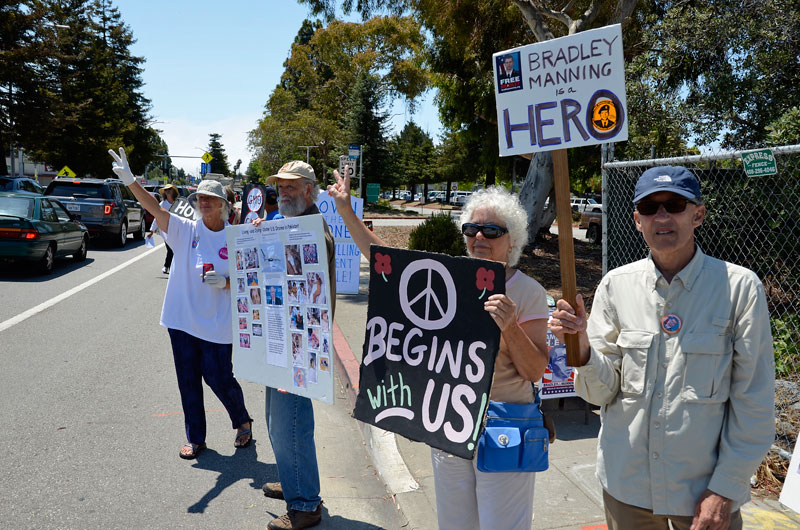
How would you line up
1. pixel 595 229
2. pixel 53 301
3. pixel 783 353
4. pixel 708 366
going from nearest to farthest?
pixel 708 366
pixel 783 353
pixel 53 301
pixel 595 229

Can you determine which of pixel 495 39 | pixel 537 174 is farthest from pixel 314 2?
pixel 537 174

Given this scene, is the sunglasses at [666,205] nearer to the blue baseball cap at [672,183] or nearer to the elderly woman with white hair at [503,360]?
the blue baseball cap at [672,183]

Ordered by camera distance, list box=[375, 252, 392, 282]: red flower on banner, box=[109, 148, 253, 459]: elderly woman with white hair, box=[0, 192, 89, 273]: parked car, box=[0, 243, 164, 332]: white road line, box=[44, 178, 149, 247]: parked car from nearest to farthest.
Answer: box=[375, 252, 392, 282]: red flower on banner
box=[109, 148, 253, 459]: elderly woman with white hair
box=[0, 243, 164, 332]: white road line
box=[0, 192, 89, 273]: parked car
box=[44, 178, 149, 247]: parked car

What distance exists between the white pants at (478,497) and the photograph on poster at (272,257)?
4.78 feet

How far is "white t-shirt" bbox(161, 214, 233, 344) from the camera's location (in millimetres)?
4281

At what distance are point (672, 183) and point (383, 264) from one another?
1204mm

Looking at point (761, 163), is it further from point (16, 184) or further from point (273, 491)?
point (16, 184)

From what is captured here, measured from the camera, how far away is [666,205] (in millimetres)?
2107

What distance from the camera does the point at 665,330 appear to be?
2.09m

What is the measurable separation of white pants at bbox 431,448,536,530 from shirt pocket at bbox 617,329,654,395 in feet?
1.91

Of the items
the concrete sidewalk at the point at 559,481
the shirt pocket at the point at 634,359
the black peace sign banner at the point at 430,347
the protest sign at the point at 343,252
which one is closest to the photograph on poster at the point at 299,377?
the black peace sign banner at the point at 430,347

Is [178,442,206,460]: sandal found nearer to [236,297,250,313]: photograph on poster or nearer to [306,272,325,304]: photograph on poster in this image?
[236,297,250,313]: photograph on poster

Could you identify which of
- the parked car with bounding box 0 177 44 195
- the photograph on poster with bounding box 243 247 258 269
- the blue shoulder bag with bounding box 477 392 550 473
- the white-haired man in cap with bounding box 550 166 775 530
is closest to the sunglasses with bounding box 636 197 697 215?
the white-haired man in cap with bounding box 550 166 775 530

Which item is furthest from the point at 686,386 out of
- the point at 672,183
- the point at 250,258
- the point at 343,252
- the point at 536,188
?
the point at 536,188
